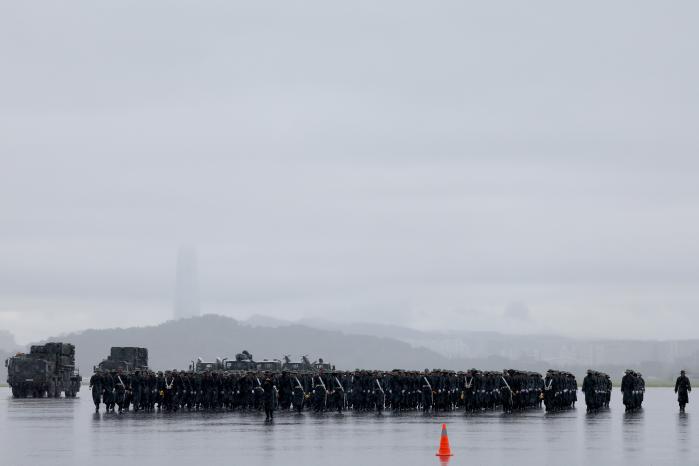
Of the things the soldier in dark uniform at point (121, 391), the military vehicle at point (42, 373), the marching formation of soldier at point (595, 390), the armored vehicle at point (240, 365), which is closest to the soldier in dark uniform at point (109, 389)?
the soldier in dark uniform at point (121, 391)

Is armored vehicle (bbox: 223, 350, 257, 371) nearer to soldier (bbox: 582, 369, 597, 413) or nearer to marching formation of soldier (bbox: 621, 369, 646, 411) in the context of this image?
soldier (bbox: 582, 369, 597, 413)

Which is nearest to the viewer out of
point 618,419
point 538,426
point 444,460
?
point 444,460

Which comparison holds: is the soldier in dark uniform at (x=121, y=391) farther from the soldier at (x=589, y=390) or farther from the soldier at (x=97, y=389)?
the soldier at (x=589, y=390)

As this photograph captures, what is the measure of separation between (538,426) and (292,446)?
36.6ft

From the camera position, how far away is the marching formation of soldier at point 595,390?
49125 mm

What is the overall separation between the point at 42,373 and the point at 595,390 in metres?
37.3

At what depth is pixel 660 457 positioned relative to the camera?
26281mm

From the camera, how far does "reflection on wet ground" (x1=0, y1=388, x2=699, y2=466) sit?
85.3 feet

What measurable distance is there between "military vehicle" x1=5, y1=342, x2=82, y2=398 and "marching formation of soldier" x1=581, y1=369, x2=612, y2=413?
3405 cm

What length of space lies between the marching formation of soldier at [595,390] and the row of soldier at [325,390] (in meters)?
2.55

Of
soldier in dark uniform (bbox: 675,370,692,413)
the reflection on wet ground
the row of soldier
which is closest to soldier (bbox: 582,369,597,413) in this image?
the row of soldier

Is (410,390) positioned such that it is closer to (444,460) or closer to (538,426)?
(538,426)

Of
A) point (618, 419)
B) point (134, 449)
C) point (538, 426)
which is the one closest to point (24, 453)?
point (134, 449)

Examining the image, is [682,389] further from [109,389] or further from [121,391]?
[109,389]
